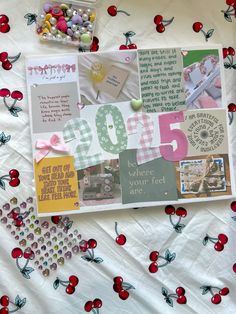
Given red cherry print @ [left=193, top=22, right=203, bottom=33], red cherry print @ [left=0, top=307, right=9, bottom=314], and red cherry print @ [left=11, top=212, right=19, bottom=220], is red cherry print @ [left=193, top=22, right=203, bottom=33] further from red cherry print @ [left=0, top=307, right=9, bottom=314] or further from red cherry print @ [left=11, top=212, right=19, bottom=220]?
red cherry print @ [left=0, top=307, right=9, bottom=314]

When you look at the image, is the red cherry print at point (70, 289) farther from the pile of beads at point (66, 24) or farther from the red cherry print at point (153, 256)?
the pile of beads at point (66, 24)

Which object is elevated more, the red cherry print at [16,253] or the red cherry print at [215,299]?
the red cherry print at [16,253]

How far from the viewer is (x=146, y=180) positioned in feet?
2.97

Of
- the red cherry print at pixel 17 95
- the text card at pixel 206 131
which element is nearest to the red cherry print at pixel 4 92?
the red cherry print at pixel 17 95

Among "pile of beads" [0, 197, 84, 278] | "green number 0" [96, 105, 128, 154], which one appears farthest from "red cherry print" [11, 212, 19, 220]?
"green number 0" [96, 105, 128, 154]

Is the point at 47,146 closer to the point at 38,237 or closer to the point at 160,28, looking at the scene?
the point at 38,237

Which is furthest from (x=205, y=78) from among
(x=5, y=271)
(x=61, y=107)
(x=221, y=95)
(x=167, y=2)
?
(x=5, y=271)

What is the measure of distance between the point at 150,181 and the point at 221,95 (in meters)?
0.22

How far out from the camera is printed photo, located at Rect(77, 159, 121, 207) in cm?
89

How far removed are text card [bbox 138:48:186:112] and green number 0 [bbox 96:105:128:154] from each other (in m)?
0.06

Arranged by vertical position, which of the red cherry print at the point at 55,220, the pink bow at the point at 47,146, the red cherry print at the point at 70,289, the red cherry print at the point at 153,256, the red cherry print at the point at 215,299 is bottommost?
the red cherry print at the point at 215,299

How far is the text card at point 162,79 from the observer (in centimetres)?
91

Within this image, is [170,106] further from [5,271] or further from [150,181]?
[5,271]

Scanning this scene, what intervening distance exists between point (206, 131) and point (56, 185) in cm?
31
